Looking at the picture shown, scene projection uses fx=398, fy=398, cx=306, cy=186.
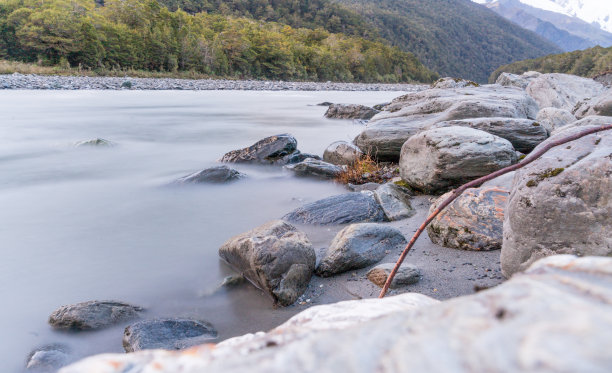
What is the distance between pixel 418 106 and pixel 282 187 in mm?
3901

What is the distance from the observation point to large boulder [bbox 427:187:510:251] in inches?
169

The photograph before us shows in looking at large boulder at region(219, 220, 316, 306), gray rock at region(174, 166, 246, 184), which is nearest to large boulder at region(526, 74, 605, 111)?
gray rock at region(174, 166, 246, 184)

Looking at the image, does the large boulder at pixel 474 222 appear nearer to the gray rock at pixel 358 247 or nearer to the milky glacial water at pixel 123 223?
the gray rock at pixel 358 247

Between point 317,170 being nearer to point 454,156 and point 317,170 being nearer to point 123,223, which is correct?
point 454,156

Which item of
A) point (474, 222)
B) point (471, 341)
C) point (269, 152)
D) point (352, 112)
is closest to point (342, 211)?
point (474, 222)

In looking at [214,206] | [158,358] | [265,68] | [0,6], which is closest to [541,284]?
[158,358]

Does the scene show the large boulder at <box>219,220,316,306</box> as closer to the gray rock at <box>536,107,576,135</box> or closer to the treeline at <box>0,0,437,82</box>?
the gray rock at <box>536,107,576,135</box>

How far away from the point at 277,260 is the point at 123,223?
3.61 m

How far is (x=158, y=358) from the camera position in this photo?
0.98 meters

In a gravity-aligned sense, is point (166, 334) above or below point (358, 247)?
below

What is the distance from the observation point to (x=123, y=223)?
6.43 m

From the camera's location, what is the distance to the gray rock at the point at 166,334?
326cm

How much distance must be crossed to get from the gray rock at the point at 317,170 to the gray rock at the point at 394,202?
2.19 metres

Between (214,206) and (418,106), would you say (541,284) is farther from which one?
(418,106)
